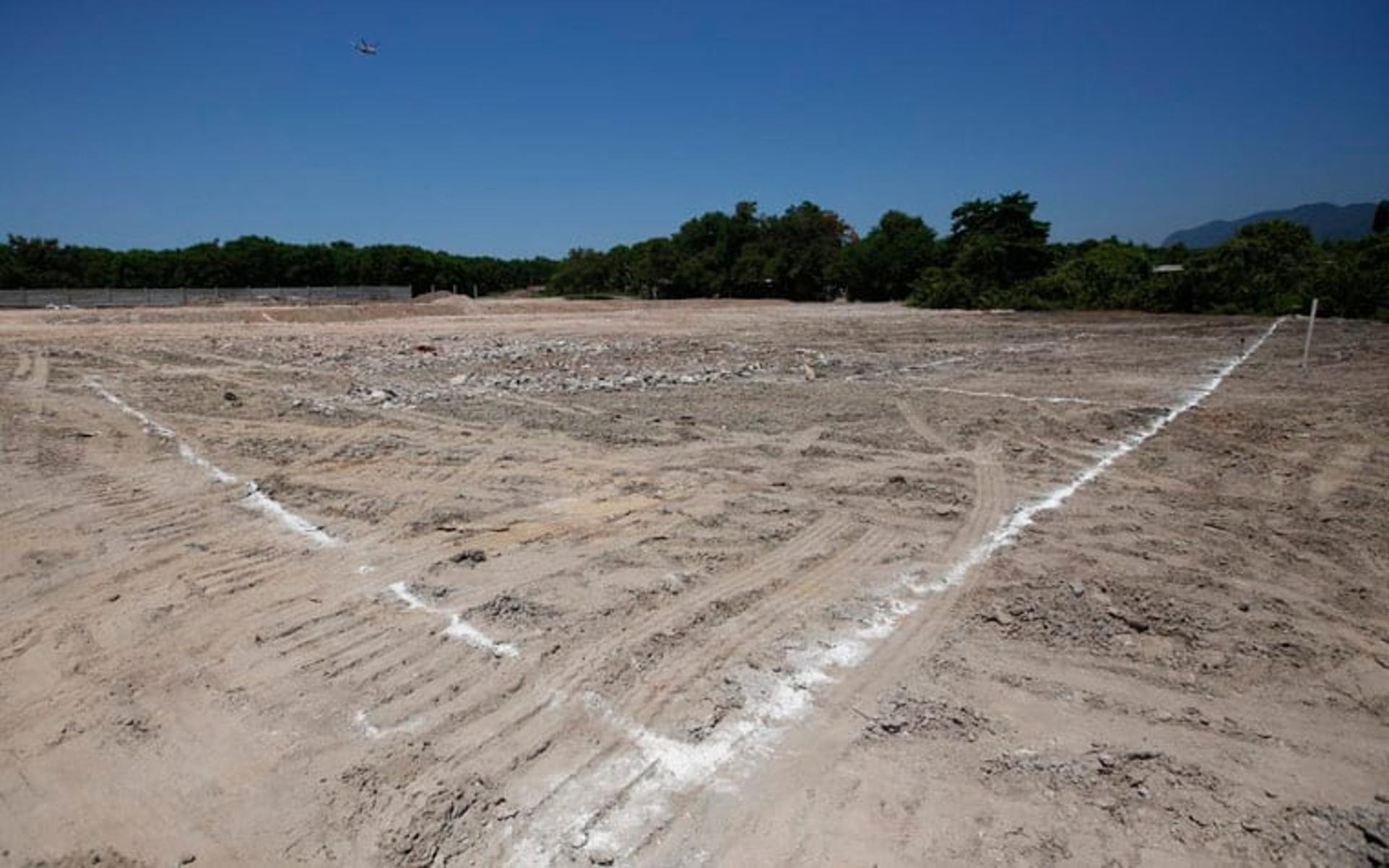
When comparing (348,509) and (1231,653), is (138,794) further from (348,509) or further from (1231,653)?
(1231,653)

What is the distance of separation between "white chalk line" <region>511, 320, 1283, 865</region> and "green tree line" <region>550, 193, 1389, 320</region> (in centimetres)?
3590

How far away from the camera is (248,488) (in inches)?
246

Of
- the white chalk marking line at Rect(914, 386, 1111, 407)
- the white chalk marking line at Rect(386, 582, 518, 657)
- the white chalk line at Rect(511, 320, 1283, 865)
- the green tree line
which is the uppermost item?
the green tree line

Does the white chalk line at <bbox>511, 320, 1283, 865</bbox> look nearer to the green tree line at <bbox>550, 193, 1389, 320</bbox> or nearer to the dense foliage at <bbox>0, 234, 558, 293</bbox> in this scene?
the green tree line at <bbox>550, 193, 1389, 320</bbox>

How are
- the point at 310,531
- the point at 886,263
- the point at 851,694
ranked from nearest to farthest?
the point at 851,694 < the point at 310,531 < the point at 886,263

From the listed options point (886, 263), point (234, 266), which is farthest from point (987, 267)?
point (234, 266)

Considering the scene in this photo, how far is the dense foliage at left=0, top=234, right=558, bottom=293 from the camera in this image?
59094 mm

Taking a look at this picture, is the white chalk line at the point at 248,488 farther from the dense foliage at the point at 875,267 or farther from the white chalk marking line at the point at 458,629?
the dense foliage at the point at 875,267

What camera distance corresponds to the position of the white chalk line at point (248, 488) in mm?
5160

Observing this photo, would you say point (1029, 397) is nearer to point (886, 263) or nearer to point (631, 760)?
point (631, 760)

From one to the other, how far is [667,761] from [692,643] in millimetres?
886

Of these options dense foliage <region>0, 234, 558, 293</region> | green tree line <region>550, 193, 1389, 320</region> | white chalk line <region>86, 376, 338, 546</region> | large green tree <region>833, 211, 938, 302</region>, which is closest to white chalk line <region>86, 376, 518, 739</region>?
white chalk line <region>86, 376, 338, 546</region>

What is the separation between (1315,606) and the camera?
4031mm

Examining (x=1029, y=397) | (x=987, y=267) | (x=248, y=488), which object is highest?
(x=987, y=267)
